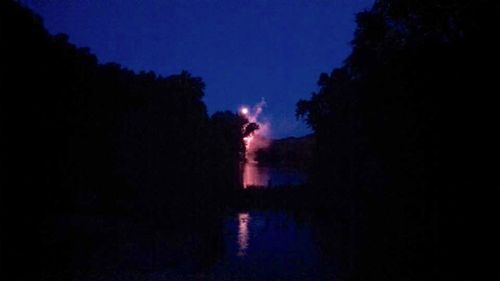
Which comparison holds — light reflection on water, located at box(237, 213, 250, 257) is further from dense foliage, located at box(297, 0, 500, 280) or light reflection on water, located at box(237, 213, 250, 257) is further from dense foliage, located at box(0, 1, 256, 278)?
dense foliage, located at box(297, 0, 500, 280)

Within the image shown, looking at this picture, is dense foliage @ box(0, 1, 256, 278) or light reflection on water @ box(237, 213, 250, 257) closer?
dense foliage @ box(0, 1, 256, 278)

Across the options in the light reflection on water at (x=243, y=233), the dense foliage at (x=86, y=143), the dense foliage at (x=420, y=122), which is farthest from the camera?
the light reflection on water at (x=243, y=233)

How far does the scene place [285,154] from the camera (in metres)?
69.9

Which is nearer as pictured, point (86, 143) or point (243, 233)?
point (243, 233)

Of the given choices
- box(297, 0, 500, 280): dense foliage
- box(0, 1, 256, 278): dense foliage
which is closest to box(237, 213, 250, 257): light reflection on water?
box(0, 1, 256, 278): dense foliage

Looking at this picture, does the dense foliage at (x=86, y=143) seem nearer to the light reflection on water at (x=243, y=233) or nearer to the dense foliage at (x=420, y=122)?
the light reflection on water at (x=243, y=233)

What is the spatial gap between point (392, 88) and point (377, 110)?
1365 mm

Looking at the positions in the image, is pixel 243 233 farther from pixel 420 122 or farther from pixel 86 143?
pixel 420 122

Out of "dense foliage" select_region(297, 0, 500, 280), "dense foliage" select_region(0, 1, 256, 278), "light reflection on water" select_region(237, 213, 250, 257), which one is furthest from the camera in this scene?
"light reflection on water" select_region(237, 213, 250, 257)

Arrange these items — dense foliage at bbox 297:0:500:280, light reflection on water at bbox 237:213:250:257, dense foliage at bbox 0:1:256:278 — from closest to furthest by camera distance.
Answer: dense foliage at bbox 297:0:500:280 → dense foliage at bbox 0:1:256:278 → light reflection on water at bbox 237:213:250:257

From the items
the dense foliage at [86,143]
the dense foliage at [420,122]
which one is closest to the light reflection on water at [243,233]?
the dense foliage at [86,143]

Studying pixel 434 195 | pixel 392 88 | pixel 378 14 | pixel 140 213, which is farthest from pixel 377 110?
pixel 140 213

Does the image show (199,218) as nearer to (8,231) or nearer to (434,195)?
(8,231)

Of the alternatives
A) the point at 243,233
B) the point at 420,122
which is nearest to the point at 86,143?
the point at 243,233
